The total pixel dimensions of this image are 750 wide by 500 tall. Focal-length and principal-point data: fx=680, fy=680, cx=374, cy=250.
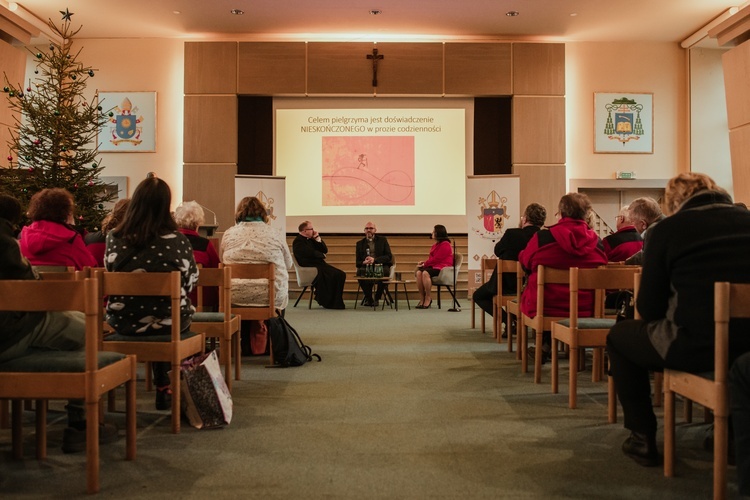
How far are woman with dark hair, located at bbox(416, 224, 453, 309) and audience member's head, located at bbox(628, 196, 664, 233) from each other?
440 centimetres

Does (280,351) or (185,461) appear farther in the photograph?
(280,351)

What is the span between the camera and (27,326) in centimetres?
248

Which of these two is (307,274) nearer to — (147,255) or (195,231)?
(195,231)

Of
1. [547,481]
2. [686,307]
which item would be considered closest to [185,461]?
[547,481]

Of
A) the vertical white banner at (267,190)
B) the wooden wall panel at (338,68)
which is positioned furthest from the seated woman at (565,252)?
the wooden wall panel at (338,68)

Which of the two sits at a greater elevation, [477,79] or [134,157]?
[477,79]

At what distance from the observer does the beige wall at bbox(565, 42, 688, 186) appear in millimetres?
11055

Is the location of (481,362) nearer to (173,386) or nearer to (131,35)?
(173,386)

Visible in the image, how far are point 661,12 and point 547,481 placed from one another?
29.9 feet

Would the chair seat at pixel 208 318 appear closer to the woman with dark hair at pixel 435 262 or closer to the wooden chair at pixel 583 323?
the wooden chair at pixel 583 323

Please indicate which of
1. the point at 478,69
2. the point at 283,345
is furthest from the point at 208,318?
the point at 478,69

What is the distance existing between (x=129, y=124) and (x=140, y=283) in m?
8.84

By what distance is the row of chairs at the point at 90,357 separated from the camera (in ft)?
7.24

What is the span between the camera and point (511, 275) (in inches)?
231
